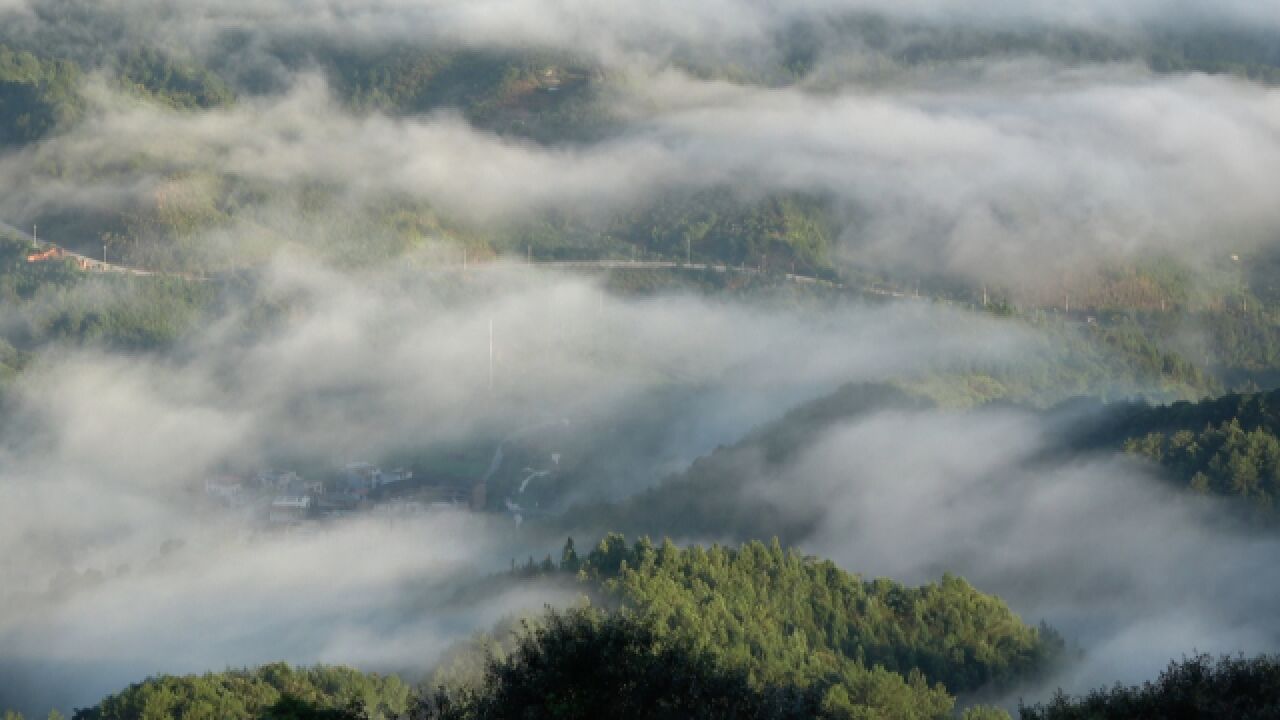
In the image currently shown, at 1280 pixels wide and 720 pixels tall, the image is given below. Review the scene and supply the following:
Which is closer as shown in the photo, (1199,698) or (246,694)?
(1199,698)

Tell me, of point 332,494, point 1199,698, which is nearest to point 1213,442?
Result: point 1199,698

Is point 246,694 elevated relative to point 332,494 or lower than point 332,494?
elevated

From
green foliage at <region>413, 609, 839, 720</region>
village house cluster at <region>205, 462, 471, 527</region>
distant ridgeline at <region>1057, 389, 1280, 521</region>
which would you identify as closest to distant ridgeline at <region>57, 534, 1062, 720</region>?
green foliage at <region>413, 609, 839, 720</region>

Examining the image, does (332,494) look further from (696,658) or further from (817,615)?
(696,658)

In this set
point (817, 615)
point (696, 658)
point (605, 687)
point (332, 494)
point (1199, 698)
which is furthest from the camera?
point (332, 494)

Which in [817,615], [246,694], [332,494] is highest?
[246,694]

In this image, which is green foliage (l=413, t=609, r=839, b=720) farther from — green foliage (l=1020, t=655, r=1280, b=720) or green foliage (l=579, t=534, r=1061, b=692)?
green foliage (l=579, t=534, r=1061, b=692)

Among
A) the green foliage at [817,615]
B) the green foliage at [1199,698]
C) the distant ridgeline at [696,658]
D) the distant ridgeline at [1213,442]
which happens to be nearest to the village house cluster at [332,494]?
the distant ridgeline at [696,658]

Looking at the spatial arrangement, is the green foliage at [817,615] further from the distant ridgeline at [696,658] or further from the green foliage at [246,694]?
the green foliage at [246,694]
